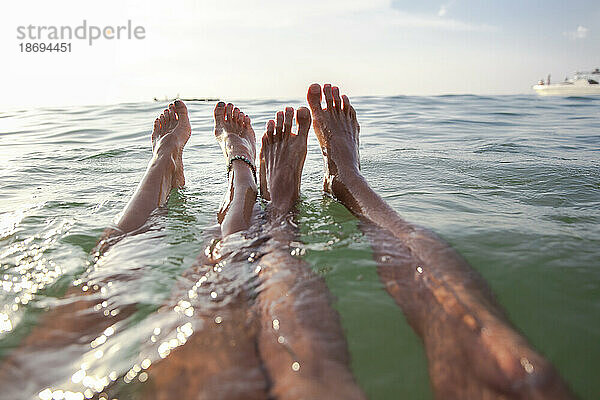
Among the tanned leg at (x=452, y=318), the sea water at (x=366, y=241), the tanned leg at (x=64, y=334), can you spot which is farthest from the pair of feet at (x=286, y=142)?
the tanned leg at (x=64, y=334)

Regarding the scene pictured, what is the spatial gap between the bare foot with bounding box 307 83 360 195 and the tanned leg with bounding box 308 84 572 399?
1.27 ft

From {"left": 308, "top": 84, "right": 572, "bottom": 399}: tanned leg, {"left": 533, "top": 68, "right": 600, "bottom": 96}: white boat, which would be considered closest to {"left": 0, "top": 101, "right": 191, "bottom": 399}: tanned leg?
{"left": 308, "top": 84, "right": 572, "bottom": 399}: tanned leg

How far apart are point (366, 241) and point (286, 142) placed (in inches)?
42.1

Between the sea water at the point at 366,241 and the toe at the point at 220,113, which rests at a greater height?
the toe at the point at 220,113

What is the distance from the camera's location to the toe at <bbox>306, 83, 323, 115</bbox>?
268 centimetres

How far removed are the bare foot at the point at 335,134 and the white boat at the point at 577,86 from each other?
2396 cm

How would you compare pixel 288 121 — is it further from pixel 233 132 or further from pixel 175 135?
pixel 175 135

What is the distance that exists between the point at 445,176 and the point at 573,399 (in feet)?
6.58

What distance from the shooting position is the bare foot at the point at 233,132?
2672 mm

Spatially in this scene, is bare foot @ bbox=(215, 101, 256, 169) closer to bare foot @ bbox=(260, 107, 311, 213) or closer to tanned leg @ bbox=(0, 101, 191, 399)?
bare foot @ bbox=(260, 107, 311, 213)

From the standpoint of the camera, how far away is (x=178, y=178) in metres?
2.59

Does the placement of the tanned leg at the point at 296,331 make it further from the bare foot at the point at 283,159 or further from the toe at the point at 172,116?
the toe at the point at 172,116

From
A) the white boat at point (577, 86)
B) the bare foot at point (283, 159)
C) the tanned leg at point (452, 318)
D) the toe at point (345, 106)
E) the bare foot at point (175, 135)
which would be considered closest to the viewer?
the tanned leg at point (452, 318)

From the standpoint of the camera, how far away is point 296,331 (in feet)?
3.33
